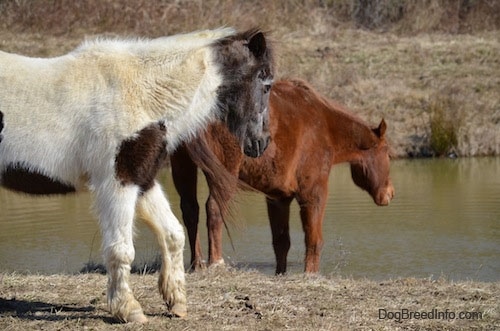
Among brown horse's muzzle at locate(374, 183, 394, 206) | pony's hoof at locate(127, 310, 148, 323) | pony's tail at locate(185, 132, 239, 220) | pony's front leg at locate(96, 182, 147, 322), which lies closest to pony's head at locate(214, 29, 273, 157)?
pony's tail at locate(185, 132, 239, 220)

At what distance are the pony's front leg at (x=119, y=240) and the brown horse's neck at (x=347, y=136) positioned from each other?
13.4 ft

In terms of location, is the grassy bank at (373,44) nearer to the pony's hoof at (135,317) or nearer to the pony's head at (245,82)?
the pony's head at (245,82)

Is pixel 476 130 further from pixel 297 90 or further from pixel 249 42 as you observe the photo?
pixel 249 42

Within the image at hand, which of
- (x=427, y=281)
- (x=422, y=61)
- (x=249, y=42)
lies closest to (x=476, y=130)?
(x=422, y=61)

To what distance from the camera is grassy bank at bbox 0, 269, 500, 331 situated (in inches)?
213

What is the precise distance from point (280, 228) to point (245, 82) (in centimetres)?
363

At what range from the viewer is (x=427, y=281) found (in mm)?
6855

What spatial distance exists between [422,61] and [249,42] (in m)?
19.2

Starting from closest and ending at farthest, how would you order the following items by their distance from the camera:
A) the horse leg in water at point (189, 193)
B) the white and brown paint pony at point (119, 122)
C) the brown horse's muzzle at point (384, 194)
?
the white and brown paint pony at point (119, 122) < the horse leg in water at point (189, 193) < the brown horse's muzzle at point (384, 194)

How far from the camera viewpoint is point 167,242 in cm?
564

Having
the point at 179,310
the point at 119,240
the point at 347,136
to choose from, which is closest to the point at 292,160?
the point at 347,136

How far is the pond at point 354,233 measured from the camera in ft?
30.6

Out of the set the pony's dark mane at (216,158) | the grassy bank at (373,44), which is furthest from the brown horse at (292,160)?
the grassy bank at (373,44)

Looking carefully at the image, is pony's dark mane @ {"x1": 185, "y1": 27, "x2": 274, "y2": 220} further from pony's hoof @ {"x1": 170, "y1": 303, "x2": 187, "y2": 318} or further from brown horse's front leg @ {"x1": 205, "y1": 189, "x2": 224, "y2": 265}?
brown horse's front leg @ {"x1": 205, "y1": 189, "x2": 224, "y2": 265}
